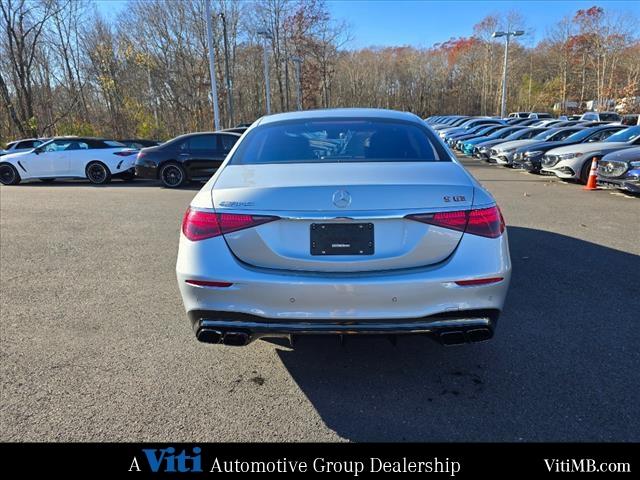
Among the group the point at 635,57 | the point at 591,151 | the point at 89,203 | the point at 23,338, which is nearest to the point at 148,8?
the point at 89,203

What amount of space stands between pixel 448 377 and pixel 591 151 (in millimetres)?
10719

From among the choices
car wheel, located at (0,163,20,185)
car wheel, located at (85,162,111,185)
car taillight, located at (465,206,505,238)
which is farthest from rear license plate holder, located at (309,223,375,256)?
car wheel, located at (0,163,20,185)

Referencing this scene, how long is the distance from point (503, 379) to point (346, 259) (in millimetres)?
1418

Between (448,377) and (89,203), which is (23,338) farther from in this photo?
(89,203)

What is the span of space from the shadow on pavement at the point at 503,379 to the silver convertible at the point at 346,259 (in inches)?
19.4

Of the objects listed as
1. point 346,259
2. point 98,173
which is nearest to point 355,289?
point 346,259

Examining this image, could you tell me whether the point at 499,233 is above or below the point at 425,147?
below

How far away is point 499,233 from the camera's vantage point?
2367mm

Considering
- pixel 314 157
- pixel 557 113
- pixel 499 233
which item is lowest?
pixel 499 233

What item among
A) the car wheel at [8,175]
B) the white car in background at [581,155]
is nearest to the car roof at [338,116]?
the white car in background at [581,155]

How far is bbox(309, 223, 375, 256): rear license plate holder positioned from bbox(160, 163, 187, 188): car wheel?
36.0 feet

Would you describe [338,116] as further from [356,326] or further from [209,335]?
[209,335]
